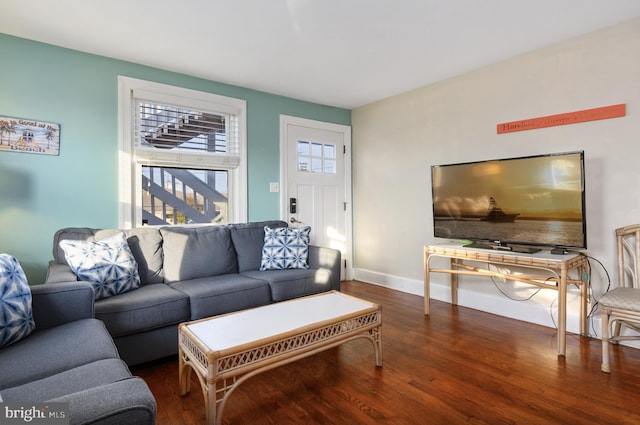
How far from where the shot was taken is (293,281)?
2.87 metres

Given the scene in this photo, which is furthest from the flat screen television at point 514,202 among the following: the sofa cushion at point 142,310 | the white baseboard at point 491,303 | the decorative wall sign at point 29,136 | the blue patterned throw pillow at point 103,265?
the decorative wall sign at point 29,136

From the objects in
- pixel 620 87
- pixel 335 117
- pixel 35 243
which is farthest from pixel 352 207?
pixel 35 243

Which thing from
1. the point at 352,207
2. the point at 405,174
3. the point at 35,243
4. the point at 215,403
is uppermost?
the point at 405,174

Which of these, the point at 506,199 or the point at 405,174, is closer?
the point at 506,199

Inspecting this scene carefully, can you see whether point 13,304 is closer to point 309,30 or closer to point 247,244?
point 247,244

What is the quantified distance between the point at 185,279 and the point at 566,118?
3350mm

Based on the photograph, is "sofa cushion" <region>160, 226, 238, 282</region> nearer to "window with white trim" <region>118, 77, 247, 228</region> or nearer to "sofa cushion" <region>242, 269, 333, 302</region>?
"sofa cushion" <region>242, 269, 333, 302</region>

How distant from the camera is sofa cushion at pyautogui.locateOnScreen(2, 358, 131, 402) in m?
1.06

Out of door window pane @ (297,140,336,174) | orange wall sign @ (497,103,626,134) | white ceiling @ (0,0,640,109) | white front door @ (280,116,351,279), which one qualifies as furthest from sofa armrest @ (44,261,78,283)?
orange wall sign @ (497,103,626,134)

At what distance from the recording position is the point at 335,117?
4484 mm

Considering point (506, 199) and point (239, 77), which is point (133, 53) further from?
point (506, 199)

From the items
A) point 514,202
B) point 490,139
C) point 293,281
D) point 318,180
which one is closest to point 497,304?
point 514,202

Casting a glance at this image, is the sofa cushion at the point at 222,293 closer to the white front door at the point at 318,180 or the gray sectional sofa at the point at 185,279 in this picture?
the gray sectional sofa at the point at 185,279

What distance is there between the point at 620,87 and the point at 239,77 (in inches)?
125
